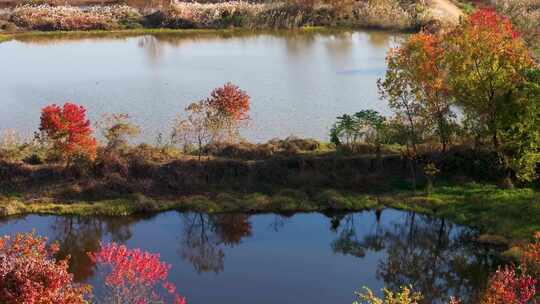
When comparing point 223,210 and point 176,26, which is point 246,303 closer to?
point 223,210

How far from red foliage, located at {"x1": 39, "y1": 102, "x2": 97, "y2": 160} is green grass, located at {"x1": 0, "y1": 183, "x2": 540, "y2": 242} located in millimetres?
2354

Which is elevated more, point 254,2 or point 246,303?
point 254,2

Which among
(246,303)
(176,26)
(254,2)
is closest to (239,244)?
(246,303)

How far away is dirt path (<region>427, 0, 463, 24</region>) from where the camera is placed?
62.3m

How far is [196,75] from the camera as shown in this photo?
4797 cm

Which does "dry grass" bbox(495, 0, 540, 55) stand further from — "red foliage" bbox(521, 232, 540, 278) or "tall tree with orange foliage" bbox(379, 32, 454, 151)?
"red foliage" bbox(521, 232, 540, 278)

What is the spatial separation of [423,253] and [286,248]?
5145 mm

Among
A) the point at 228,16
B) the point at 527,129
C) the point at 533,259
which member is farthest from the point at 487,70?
the point at 228,16

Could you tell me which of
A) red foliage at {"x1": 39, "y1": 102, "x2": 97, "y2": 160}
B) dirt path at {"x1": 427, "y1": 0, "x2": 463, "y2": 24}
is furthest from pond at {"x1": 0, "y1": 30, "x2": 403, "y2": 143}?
red foliage at {"x1": 39, "y1": 102, "x2": 97, "y2": 160}

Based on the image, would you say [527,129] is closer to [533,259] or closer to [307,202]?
[307,202]

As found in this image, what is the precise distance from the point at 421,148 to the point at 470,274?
904 centimetres

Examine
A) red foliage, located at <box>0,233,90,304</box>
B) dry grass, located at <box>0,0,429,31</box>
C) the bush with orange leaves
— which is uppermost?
dry grass, located at <box>0,0,429,31</box>

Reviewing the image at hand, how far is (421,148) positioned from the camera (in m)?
32.3

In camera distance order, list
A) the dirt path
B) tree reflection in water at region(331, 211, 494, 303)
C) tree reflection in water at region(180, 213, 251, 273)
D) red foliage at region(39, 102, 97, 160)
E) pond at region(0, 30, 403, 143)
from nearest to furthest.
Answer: tree reflection in water at region(331, 211, 494, 303) → tree reflection in water at region(180, 213, 251, 273) → red foliage at region(39, 102, 97, 160) → pond at region(0, 30, 403, 143) → the dirt path
